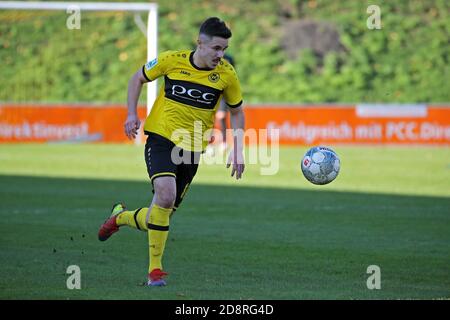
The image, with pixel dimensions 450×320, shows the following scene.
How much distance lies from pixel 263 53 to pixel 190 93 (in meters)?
27.3

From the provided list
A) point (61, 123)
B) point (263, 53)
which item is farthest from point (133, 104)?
→ point (263, 53)

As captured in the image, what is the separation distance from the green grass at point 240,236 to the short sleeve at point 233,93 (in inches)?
58.1

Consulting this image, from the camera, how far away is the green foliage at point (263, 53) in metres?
32.5

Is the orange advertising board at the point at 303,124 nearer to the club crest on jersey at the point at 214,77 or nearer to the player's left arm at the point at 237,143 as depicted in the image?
the player's left arm at the point at 237,143

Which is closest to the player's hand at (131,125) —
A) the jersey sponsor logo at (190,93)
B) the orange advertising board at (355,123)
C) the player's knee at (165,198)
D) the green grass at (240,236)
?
the jersey sponsor logo at (190,93)

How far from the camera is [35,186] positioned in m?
15.2

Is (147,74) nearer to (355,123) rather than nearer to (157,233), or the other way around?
(157,233)

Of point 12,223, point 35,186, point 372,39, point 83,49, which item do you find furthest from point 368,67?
point 12,223

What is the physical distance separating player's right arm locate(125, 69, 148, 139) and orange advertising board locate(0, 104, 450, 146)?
17.9 metres

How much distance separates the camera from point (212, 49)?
7.44m

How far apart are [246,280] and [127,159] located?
14.1 m

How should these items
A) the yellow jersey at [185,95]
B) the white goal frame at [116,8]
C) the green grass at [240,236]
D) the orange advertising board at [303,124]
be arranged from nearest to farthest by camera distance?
the green grass at [240,236], the yellow jersey at [185,95], the white goal frame at [116,8], the orange advertising board at [303,124]

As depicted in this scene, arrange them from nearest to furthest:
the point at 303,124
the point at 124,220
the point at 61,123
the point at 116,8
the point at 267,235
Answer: the point at 124,220
the point at 267,235
the point at 116,8
the point at 61,123
the point at 303,124

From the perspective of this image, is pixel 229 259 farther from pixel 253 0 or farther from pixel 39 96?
pixel 253 0
